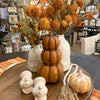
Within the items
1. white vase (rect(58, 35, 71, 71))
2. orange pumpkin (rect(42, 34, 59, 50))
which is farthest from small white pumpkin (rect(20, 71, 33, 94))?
white vase (rect(58, 35, 71, 71))

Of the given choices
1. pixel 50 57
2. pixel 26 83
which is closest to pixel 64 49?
pixel 50 57

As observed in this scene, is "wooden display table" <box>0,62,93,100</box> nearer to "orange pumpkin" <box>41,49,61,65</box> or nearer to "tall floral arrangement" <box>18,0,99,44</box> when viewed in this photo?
"orange pumpkin" <box>41,49,61,65</box>

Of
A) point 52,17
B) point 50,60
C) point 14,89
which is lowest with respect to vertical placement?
point 14,89

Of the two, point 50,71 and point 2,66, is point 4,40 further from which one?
point 50,71

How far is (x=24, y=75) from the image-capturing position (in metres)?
0.52

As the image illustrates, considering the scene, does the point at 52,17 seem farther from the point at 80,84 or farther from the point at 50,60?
the point at 80,84

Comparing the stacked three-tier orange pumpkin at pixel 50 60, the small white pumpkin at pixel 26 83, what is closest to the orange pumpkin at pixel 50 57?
the stacked three-tier orange pumpkin at pixel 50 60

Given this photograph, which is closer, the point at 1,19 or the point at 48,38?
the point at 48,38

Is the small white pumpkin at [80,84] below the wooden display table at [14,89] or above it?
above

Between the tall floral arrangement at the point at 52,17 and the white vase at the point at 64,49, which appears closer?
the tall floral arrangement at the point at 52,17

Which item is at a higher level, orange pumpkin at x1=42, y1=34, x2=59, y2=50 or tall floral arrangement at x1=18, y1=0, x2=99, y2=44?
tall floral arrangement at x1=18, y1=0, x2=99, y2=44

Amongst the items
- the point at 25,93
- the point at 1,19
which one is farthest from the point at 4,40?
the point at 25,93

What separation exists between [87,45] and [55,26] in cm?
138

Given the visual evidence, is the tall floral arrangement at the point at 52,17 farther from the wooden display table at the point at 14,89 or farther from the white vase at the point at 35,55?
the wooden display table at the point at 14,89
